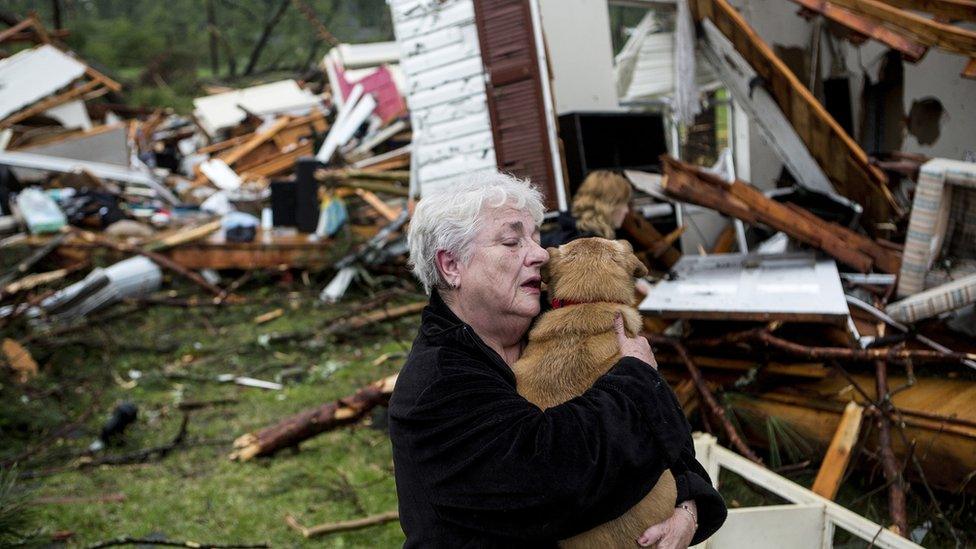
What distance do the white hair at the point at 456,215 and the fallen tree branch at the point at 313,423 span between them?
3203 millimetres

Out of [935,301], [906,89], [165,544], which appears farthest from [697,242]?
[165,544]

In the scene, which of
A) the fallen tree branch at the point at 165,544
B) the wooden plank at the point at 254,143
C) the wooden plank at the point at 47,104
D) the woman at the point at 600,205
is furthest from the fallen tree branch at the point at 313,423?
the wooden plank at the point at 47,104

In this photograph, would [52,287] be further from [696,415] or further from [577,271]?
[577,271]

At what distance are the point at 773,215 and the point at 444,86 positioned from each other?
3.28 metres

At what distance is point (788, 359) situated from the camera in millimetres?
4648

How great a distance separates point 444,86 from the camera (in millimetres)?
7086

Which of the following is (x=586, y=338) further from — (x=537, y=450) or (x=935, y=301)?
(x=935, y=301)

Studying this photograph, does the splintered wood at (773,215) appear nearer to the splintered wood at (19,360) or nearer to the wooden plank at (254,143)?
the splintered wood at (19,360)

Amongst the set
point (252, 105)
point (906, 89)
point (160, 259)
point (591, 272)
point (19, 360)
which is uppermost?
point (591, 272)

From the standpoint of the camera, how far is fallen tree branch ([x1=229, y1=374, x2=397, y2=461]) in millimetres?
5316

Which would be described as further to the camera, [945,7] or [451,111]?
[451,111]

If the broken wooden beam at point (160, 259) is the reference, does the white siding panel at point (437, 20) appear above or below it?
above

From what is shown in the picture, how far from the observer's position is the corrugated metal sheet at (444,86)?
22.3 feet

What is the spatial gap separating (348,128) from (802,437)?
1121 cm
